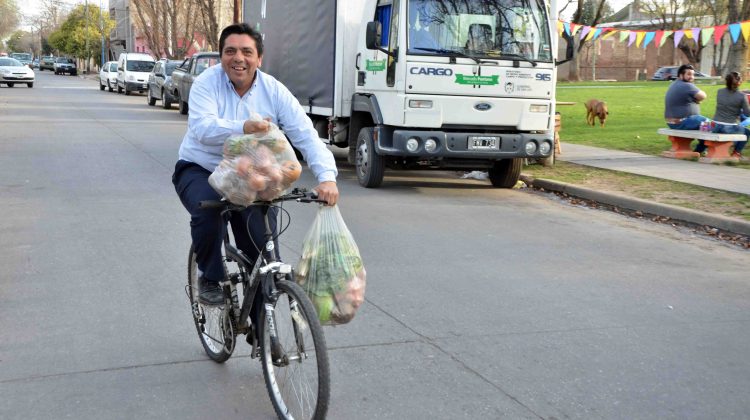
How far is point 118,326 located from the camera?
5.25 m

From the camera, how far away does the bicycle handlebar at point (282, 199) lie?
364 cm

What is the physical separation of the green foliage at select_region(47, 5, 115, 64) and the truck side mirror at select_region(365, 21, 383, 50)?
273 feet

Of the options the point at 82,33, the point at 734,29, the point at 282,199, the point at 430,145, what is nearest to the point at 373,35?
the point at 430,145

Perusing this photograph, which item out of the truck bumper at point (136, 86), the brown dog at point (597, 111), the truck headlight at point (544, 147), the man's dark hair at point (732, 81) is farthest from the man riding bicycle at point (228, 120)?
the truck bumper at point (136, 86)

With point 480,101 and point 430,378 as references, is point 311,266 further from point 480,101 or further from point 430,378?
point 480,101

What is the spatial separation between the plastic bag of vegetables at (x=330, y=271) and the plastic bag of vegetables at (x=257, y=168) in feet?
0.80

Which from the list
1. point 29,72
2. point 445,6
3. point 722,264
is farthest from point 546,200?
point 29,72

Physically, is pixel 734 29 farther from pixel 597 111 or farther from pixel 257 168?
pixel 257 168

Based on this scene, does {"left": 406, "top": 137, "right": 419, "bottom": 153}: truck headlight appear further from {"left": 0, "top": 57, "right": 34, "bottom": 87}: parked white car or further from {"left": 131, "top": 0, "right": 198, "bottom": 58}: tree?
{"left": 0, "top": 57, "right": 34, "bottom": 87}: parked white car

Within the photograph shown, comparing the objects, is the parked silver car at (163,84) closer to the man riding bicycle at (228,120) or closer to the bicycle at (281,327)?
the man riding bicycle at (228,120)

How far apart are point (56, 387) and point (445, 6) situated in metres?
7.95

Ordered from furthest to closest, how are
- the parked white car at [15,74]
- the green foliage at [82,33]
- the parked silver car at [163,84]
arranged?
the green foliage at [82,33]
the parked white car at [15,74]
the parked silver car at [163,84]

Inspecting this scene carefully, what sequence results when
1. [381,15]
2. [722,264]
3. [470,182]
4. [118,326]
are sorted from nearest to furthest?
1. [118,326]
2. [722,264]
3. [381,15]
4. [470,182]

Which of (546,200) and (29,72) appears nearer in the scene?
(546,200)
